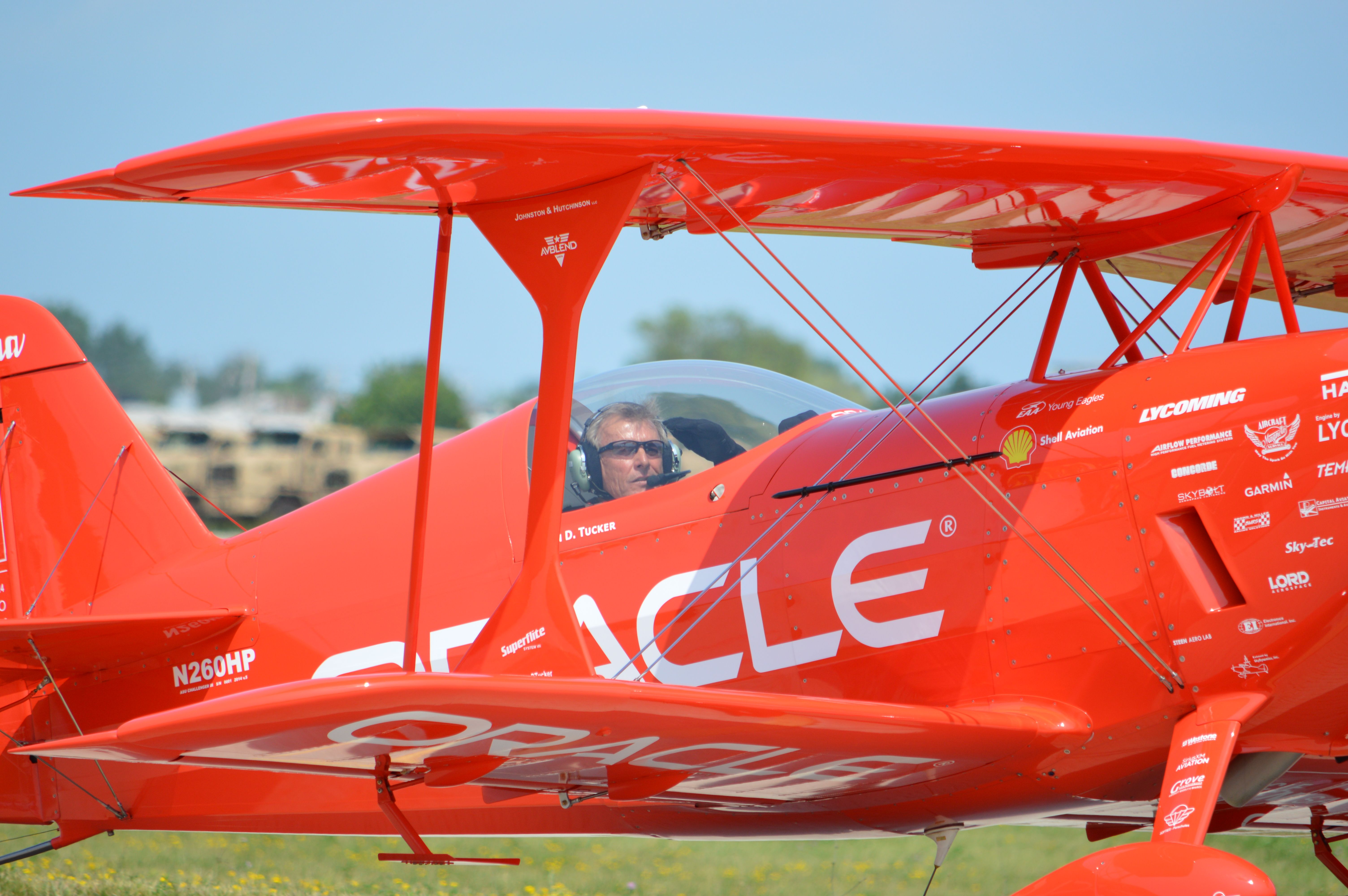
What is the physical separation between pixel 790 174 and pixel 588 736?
2060mm

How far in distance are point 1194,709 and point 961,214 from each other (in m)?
2.09

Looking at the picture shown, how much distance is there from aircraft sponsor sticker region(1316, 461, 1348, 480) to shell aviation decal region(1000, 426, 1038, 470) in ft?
3.07

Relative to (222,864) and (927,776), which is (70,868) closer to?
(222,864)

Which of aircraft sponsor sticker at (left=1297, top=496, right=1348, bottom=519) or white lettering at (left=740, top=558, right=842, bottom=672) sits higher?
aircraft sponsor sticker at (left=1297, top=496, right=1348, bottom=519)

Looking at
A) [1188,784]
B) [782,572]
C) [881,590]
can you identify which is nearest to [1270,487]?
[1188,784]

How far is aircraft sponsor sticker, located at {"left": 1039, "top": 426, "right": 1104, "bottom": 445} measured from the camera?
4.43 metres

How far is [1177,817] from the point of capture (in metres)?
3.84

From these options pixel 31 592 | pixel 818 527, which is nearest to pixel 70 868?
pixel 31 592

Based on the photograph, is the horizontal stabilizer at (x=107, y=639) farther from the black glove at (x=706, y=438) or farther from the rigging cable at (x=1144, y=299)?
the rigging cable at (x=1144, y=299)

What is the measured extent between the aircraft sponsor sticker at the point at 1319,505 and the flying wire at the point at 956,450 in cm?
67

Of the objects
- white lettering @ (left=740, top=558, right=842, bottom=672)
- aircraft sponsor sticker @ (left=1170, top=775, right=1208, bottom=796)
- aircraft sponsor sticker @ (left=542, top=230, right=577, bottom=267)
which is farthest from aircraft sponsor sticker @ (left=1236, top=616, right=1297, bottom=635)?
aircraft sponsor sticker @ (left=542, top=230, right=577, bottom=267)

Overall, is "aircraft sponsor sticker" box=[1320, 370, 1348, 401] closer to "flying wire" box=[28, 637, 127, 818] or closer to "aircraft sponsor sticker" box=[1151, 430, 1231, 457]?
"aircraft sponsor sticker" box=[1151, 430, 1231, 457]

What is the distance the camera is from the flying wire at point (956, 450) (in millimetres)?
4047

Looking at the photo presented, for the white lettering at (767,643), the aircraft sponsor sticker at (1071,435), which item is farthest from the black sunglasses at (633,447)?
the aircraft sponsor sticker at (1071,435)
